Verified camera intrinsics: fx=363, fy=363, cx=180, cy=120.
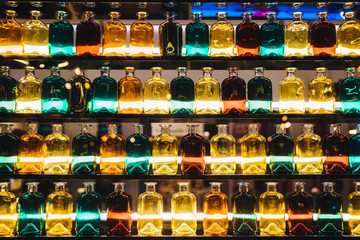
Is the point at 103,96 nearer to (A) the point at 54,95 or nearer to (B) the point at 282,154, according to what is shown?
(A) the point at 54,95

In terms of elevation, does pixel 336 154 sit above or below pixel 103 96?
below

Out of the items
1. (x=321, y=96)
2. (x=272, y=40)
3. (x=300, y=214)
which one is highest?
(x=272, y=40)

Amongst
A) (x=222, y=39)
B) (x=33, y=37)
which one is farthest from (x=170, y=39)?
(x=33, y=37)

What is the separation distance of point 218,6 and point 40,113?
4.23ft

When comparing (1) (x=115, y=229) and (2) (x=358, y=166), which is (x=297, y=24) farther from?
(1) (x=115, y=229)

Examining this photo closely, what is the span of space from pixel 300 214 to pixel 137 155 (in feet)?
3.43

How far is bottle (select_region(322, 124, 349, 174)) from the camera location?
7.23 feet

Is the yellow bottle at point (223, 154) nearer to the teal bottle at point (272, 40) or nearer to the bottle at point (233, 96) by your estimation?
the bottle at point (233, 96)

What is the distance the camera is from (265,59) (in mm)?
2148

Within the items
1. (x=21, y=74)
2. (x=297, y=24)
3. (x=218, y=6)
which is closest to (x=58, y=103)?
(x=21, y=74)

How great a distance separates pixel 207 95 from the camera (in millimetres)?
2268

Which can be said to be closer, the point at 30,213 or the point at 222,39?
the point at 30,213

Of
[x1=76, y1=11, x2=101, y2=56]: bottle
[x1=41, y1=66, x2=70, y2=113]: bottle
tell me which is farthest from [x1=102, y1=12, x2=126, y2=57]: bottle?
[x1=41, y1=66, x2=70, y2=113]: bottle

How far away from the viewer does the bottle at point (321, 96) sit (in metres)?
2.23
